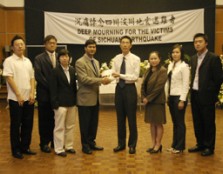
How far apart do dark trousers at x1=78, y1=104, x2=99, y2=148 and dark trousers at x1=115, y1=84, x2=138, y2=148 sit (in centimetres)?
30

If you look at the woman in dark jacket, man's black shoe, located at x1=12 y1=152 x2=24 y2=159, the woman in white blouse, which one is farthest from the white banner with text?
man's black shoe, located at x1=12 y1=152 x2=24 y2=159

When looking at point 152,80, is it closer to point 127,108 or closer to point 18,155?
point 127,108

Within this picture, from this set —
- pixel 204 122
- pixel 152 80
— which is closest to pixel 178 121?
pixel 204 122

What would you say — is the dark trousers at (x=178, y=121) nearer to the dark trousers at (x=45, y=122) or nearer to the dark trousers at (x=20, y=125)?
the dark trousers at (x=45, y=122)

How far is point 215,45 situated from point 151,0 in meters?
2.16

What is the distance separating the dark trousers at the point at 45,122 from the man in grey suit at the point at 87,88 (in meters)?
0.42

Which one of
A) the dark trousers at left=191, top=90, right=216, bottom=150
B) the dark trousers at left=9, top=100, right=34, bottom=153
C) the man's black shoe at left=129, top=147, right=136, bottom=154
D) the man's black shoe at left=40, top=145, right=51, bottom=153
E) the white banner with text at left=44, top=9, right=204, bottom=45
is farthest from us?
the white banner with text at left=44, top=9, right=204, bottom=45

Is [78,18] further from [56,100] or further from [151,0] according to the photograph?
[56,100]

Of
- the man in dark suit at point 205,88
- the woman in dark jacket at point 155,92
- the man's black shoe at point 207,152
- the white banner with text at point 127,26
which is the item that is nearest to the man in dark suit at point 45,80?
the woman in dark jacket at point 155,92

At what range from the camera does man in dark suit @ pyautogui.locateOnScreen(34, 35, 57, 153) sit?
4359 mm

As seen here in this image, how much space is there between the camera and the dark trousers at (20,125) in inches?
162

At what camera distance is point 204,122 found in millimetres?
4277

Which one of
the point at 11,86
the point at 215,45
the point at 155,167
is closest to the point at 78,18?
the point at 215,45

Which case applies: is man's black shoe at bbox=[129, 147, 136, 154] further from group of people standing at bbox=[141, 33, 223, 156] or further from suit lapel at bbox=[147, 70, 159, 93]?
suit lapel at bbox=[147, 70, 159, 93]
